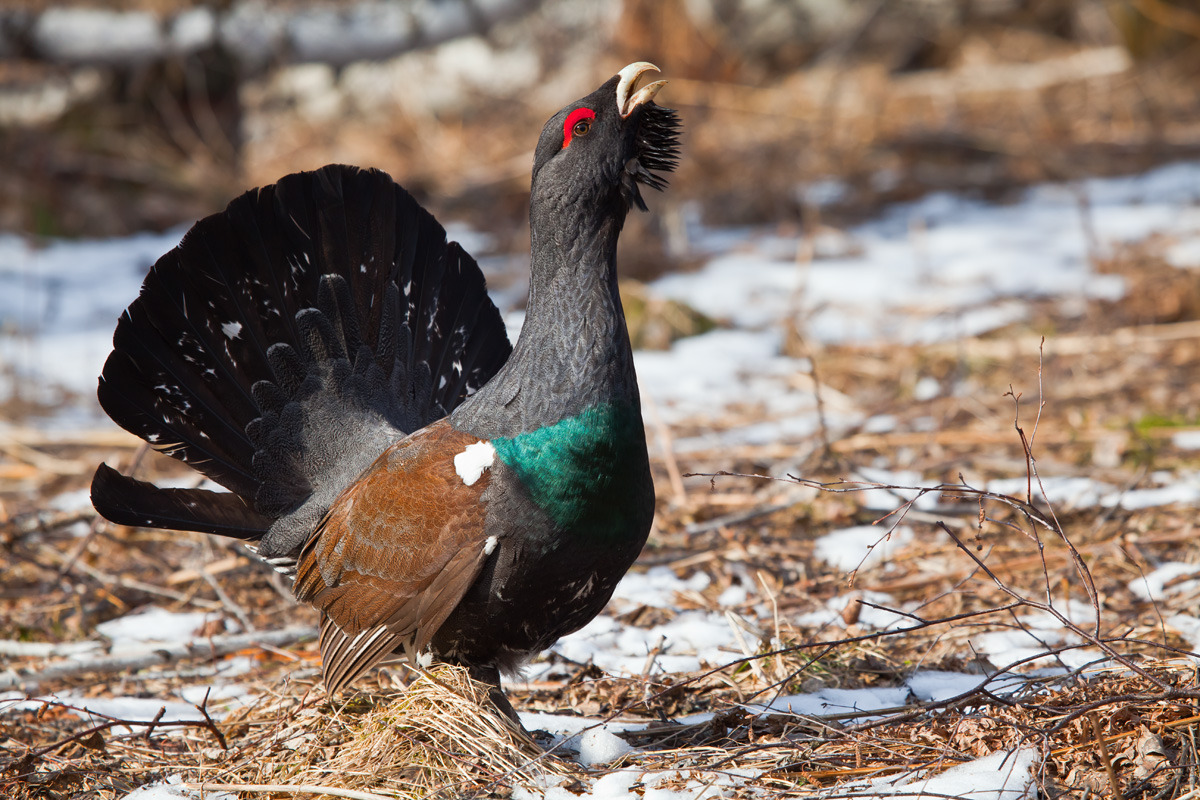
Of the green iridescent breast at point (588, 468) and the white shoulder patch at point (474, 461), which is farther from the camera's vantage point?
the white shoulder patch at point (474, 461)

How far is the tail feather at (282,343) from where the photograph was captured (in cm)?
334

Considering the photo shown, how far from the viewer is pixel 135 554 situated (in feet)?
15.3

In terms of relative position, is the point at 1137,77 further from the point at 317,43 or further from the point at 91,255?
the point at 91,255

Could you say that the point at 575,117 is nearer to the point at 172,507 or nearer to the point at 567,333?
the point at 567,333

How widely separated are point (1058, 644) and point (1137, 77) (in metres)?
9.53

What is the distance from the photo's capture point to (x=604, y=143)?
8.96ft

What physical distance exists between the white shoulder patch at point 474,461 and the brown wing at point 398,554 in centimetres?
2

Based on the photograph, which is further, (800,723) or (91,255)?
(91,255)

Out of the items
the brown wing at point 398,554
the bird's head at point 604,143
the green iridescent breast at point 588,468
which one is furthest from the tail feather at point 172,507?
the bird's head at point 604,143

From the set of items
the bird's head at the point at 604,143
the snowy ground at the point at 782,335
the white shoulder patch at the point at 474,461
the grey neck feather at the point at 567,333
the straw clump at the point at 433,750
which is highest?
the bird's head at the point at 604,143

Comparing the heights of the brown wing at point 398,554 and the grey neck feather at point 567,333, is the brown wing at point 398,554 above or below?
below

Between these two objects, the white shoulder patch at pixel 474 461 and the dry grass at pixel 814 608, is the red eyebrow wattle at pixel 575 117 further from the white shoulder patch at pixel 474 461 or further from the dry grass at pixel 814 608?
the dry grass at pixel 814 608

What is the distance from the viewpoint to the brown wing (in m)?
2.70

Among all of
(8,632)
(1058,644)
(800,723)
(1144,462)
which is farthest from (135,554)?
(1144,462)
